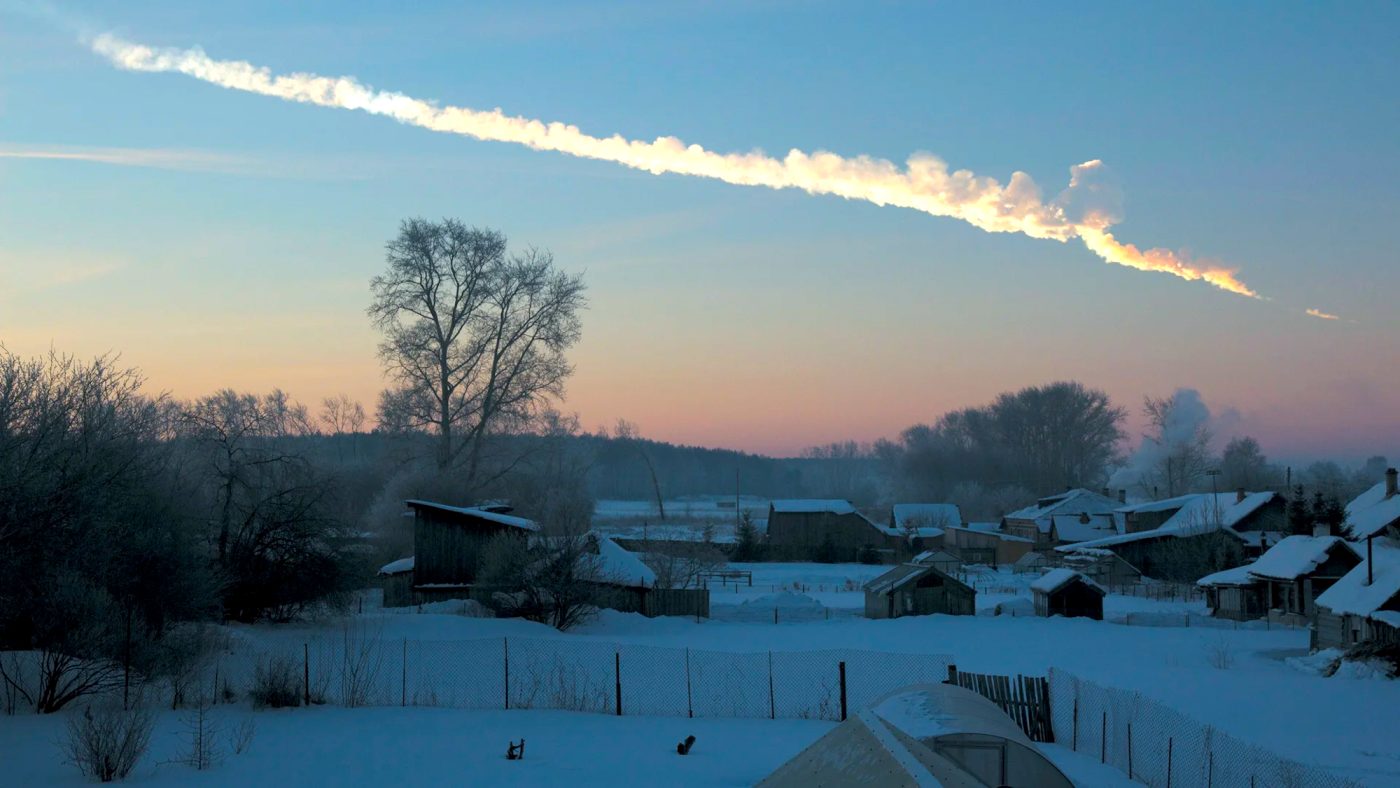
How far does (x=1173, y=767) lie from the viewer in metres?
14.9

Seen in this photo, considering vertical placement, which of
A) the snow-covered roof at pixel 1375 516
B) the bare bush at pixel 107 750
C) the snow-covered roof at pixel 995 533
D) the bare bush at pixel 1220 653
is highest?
the snow-covered roof at pixel 1375 516

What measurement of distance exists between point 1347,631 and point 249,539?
1252 inches

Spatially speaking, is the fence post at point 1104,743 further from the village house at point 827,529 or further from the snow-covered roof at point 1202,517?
the village house at point 827,529

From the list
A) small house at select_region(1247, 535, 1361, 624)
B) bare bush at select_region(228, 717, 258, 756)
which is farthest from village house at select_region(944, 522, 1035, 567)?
bare bush at select_region(228, 717, 258, 756)

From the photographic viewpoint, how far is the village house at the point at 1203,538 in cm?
5984

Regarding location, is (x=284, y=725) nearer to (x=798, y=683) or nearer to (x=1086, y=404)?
(x=798, y=683)

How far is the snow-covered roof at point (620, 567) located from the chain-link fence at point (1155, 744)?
21357 mm

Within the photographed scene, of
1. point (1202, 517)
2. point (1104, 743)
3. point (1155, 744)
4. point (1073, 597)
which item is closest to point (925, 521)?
point (1202, 517)

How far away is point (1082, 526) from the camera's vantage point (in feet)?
257

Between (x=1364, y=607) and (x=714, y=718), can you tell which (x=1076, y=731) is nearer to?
(x=714, y=718)

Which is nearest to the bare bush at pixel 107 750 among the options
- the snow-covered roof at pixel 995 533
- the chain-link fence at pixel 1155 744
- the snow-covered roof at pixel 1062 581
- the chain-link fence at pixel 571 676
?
the chain-link fence at pixel 571 676

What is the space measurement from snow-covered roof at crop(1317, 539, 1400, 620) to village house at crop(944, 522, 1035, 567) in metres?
42.6

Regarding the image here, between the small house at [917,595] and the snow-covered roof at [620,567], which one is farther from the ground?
the snow-covered roof at [620,567]

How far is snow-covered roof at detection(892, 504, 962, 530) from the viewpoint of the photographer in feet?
299
